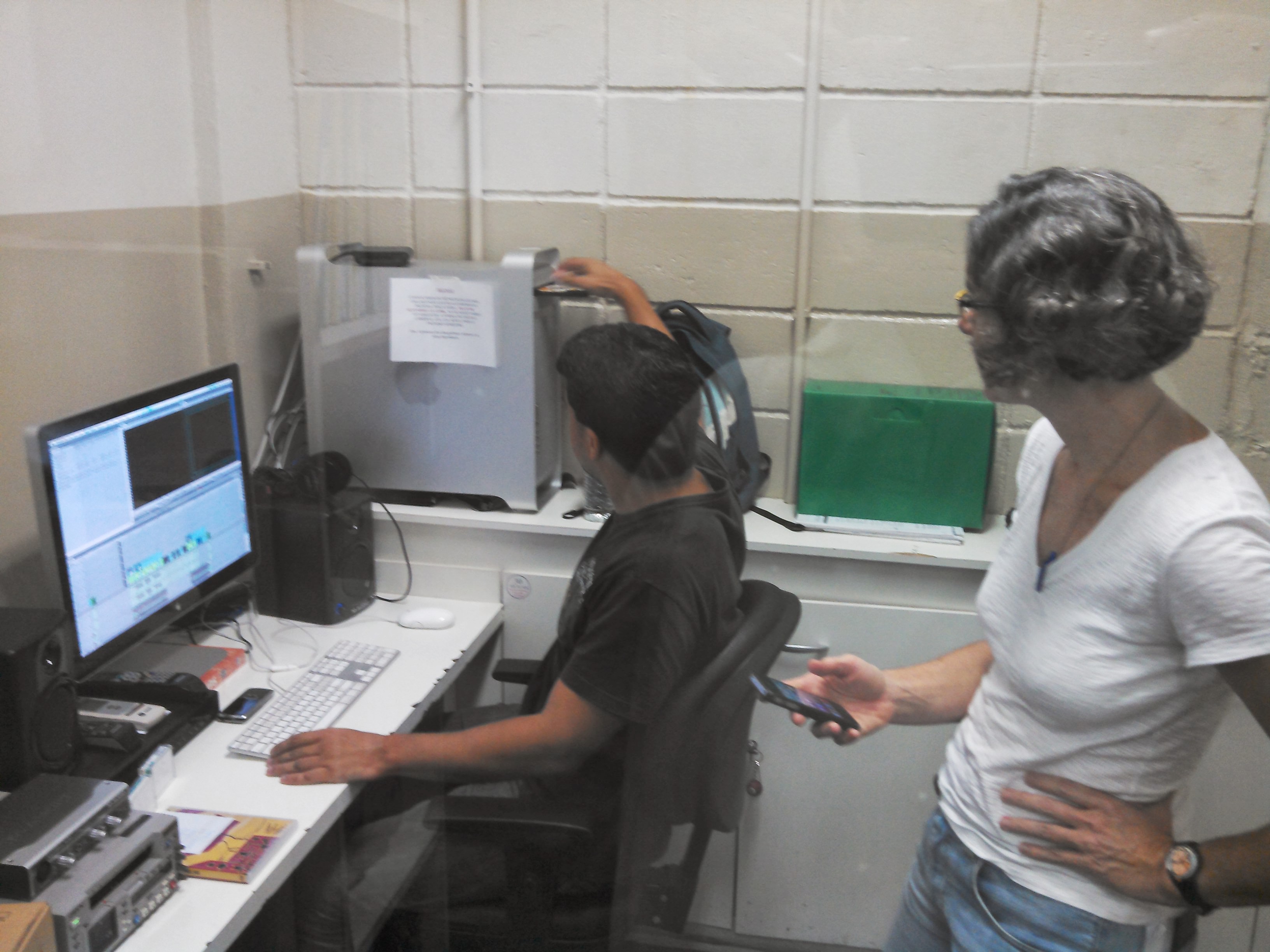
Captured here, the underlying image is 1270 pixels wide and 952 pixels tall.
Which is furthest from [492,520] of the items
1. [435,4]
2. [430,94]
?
[435,4]

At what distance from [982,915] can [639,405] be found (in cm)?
69

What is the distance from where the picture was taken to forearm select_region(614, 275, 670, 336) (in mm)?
1576

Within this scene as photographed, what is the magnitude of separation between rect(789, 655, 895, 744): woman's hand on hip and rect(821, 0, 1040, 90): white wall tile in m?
0.85

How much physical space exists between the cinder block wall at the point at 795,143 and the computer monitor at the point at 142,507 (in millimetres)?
419

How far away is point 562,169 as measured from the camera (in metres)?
1.65

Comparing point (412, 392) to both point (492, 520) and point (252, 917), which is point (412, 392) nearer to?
point (492, 520)

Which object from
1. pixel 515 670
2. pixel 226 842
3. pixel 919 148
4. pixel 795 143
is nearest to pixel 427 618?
pixel 515 670

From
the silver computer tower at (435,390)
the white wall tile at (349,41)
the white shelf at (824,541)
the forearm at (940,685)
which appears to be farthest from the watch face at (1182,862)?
the white wall tile at (349,41)

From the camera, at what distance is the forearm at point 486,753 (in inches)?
51.8

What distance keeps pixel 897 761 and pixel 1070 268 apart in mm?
726

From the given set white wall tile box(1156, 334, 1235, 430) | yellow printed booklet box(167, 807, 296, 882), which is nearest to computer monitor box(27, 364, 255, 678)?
yellow printed booklet box(167, 807, 296, 882)

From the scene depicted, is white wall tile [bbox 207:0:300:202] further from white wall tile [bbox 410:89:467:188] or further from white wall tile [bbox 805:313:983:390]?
white wall tile [bbox 805:313:983:390]

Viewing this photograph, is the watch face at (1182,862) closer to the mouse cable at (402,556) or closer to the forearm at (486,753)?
the forearm at (486,753)

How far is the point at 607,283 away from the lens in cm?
164
